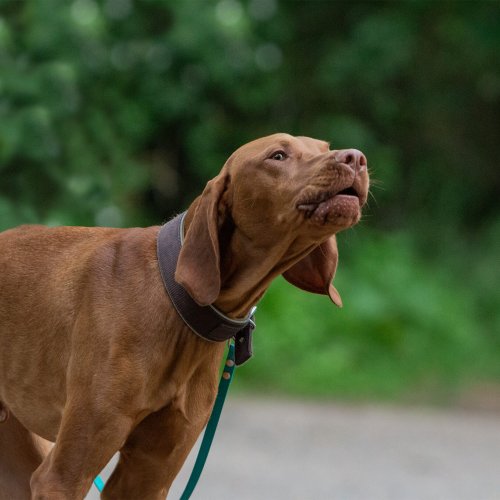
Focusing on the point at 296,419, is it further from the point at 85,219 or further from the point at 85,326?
the point at 85,326

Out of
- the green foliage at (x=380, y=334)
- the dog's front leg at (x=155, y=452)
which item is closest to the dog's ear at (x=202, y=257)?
the dog's front leg at (x=155, y=452)

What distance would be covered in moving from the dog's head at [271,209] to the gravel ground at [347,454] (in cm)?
292

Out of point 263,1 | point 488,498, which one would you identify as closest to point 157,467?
point 488,498

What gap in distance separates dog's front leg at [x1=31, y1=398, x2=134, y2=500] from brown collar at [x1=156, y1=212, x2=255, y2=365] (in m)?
0.35

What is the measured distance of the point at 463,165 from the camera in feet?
38.7

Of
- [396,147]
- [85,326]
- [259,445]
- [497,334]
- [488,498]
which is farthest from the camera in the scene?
[396,147]

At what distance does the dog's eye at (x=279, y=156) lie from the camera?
3508mm

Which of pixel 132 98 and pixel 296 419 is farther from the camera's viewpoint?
pixel 132 98

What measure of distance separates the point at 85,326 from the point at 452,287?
7.10 metres

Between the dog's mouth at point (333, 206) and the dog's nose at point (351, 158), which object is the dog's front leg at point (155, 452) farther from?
Answer: the dog's nose at point (351, 158)

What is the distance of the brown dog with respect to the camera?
346 centimetres

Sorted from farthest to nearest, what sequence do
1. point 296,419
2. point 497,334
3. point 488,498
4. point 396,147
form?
point 396,147 < point 497,334 < point 296,419 < point 488,498

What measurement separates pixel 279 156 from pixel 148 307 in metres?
0.60

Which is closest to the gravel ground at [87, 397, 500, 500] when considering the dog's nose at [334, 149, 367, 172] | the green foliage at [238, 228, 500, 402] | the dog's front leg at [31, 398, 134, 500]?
the green foliage at [238, 228, 500, 402]
